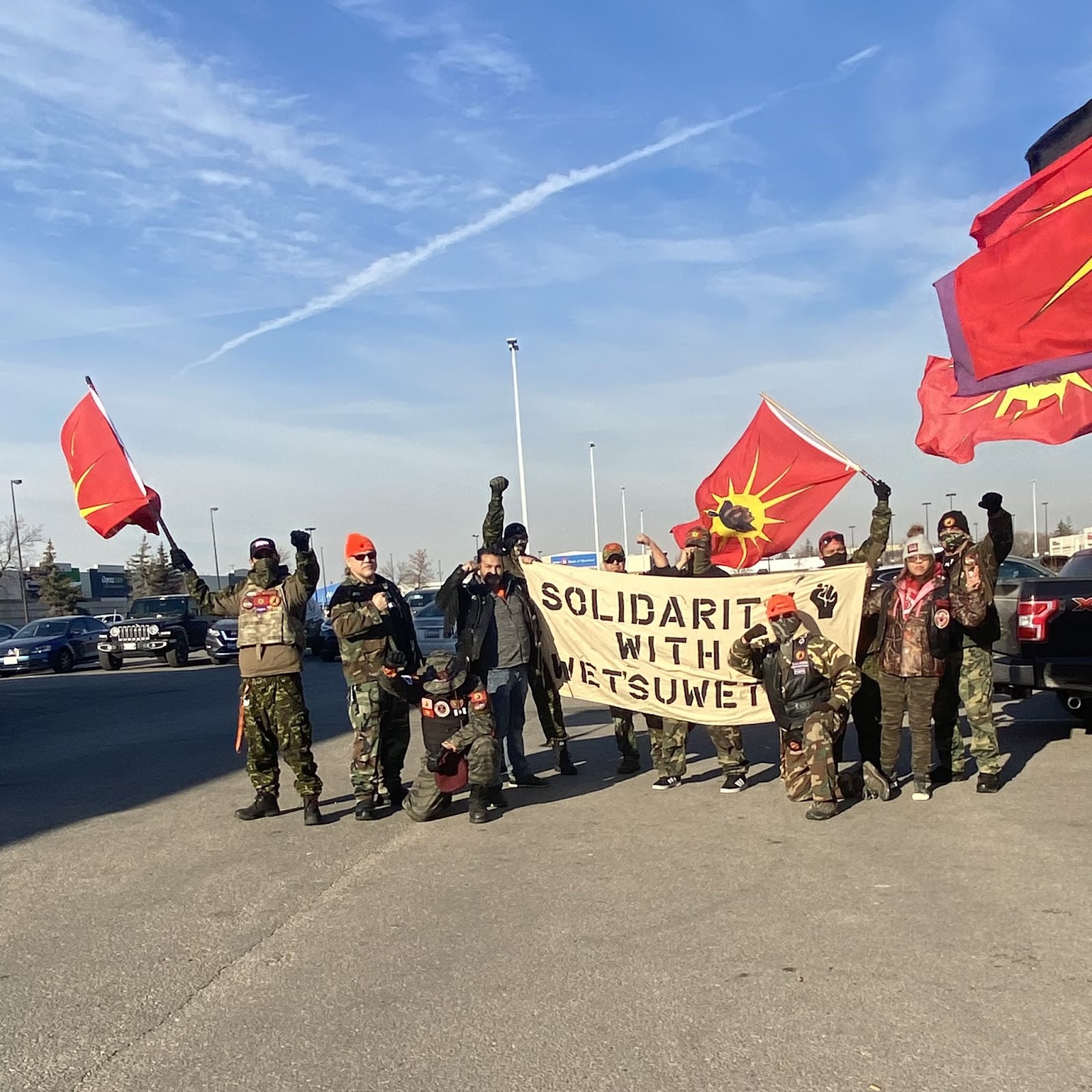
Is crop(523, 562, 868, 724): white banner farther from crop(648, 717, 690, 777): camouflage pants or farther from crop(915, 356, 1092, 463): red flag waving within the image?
crop(915, 356, 1092, 463): red flag waving

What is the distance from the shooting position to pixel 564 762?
9.21 m

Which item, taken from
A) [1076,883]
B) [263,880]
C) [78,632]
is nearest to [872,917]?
[1076,883]

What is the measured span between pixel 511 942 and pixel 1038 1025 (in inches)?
85.5

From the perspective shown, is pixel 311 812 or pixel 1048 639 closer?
pixel 311 812

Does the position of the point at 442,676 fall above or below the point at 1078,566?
below

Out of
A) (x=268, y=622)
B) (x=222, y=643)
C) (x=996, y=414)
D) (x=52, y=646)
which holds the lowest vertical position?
(x=222, y=643)

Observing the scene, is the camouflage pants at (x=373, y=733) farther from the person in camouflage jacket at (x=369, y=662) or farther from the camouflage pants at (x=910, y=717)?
the camouflage pants at (x=910, y=717)

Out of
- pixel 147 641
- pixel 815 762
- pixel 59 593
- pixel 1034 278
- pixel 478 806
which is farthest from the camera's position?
pixel 59 593

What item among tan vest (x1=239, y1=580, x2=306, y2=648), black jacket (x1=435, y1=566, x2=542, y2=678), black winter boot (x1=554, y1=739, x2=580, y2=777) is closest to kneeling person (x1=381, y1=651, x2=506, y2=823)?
black jacket (x1=435, y1=566, x2=542, y2=678)

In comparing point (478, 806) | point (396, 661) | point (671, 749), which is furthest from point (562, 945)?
point (671, 749)

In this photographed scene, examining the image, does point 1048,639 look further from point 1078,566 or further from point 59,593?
point 59,593

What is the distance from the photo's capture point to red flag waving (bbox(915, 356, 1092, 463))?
9.05 m

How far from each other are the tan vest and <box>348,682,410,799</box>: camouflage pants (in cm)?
59

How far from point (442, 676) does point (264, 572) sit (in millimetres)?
1458
